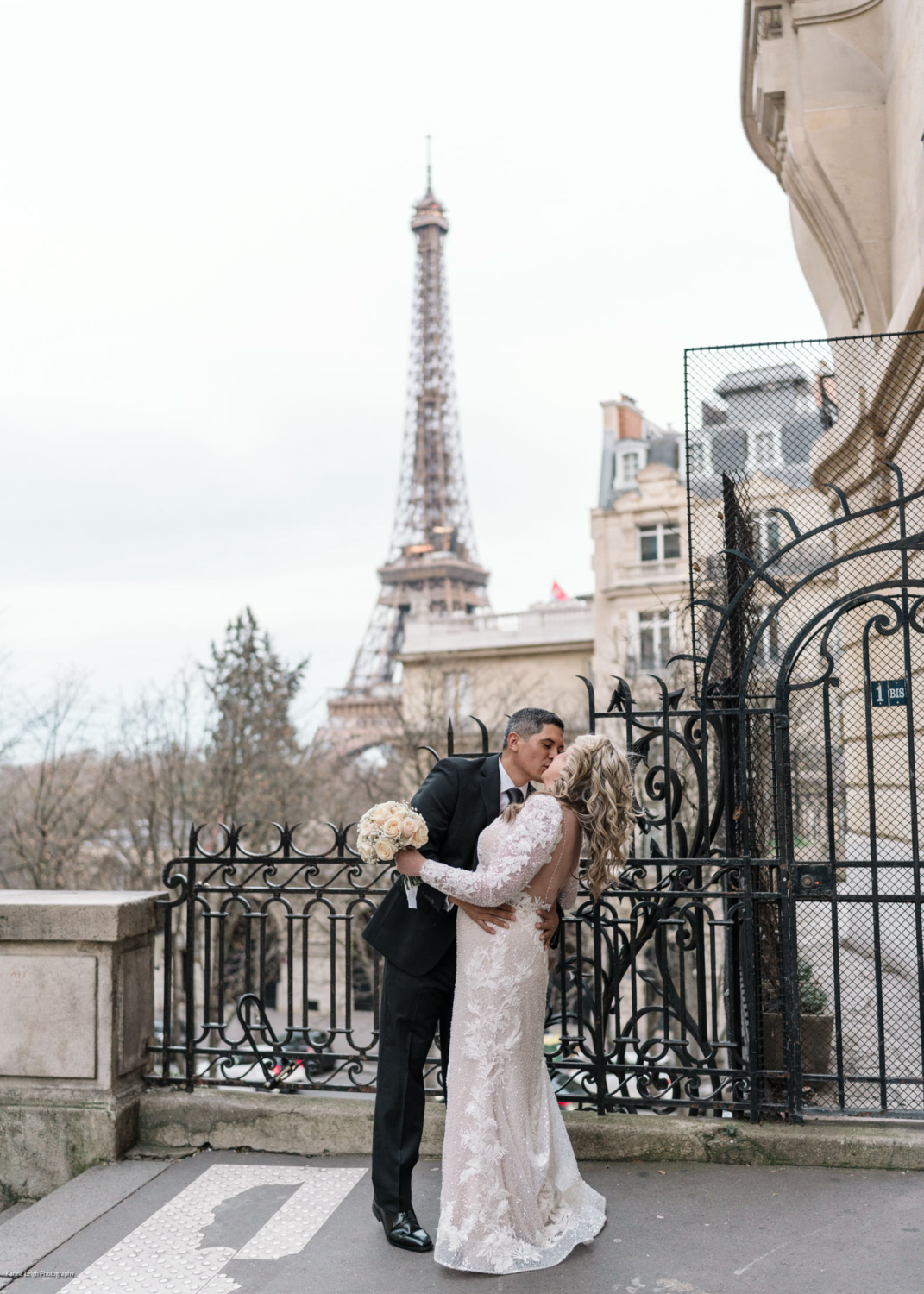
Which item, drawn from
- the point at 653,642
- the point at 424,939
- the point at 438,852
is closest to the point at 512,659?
the point at 653,642

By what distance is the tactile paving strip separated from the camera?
3838 mm

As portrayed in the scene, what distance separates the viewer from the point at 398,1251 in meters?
4.03

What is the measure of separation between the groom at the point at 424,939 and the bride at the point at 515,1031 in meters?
0.17

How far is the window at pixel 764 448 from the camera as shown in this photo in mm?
5422

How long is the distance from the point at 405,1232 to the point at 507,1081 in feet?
2.41

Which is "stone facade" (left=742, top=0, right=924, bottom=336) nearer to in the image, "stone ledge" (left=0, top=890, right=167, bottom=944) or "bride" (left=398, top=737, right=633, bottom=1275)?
"bride" (left=398, top=737, right=633, bottom=1275)

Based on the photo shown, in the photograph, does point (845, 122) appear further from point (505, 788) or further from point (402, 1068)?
point (402, 1068)

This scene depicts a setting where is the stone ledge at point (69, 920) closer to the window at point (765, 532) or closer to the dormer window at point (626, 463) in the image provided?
the window at point (765, 532)

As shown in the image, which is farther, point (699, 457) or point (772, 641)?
point (772, 641)

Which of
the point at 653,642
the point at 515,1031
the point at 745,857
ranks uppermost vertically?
the point at 653,642

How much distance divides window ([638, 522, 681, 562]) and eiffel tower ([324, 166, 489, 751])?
901 inches

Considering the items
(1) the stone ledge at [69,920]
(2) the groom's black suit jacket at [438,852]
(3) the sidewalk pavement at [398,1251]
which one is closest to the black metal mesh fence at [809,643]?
(3) the sidewalk pavement at [398,1251]

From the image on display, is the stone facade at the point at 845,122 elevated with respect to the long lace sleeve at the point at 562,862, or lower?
elevated

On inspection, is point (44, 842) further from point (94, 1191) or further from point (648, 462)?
point (648, 462)
